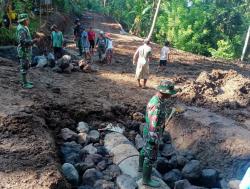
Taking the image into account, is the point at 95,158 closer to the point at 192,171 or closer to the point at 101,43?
the point at 192,171

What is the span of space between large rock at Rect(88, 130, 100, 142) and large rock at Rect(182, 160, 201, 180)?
2.07m

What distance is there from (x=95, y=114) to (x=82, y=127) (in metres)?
0.90

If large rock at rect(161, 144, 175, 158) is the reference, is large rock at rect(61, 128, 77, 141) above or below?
above

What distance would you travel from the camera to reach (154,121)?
552 cm

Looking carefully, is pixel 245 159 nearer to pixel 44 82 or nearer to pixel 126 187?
pixel 126 187

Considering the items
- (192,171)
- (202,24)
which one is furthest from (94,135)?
(202,24)

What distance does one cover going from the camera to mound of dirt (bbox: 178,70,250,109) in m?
10.7

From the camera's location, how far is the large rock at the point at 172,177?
6.61 metres

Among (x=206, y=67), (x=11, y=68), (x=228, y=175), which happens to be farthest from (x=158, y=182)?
(x=206, y=67)

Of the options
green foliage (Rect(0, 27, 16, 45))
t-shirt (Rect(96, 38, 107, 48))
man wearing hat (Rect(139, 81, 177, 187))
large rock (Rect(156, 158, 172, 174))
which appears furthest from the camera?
t-shirt (Rect(96, 38, 107, 48))

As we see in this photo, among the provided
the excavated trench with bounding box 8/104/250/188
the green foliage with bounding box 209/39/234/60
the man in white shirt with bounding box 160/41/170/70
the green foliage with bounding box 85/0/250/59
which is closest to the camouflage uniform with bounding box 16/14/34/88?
the excavated trench with bounding box 8/104/250/188

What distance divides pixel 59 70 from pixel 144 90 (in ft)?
10.4

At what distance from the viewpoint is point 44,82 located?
10.6 metres

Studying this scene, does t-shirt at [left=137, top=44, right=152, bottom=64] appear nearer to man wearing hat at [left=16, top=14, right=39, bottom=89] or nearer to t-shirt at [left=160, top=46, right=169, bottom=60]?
t-shirt at [left=160, top=46, right=169, bottom=60]
